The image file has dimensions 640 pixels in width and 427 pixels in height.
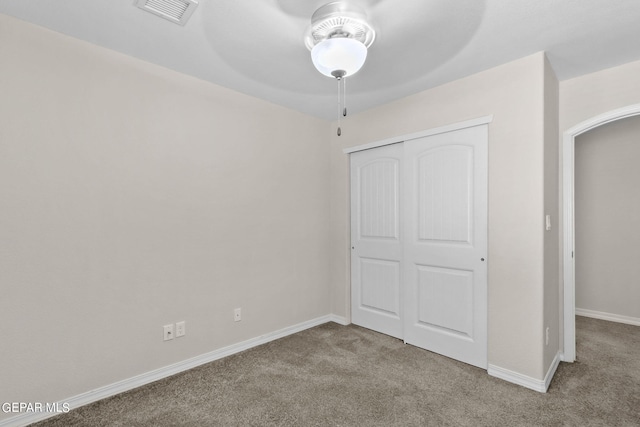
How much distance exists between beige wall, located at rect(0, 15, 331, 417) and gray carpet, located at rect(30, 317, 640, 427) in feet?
1.01

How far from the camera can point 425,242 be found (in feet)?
9.60

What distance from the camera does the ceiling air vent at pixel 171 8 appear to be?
172 cm

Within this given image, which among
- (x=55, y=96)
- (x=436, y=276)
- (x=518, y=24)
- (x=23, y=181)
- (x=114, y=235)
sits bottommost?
(x=436, y=276)

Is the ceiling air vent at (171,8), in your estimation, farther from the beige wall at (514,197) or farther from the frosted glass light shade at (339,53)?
the beige wall at (514,197)

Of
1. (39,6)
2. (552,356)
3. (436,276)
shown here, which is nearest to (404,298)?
(436,276)

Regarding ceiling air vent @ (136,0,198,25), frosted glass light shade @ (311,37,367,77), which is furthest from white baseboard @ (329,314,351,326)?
ceiling air vent @ (136,0,198,25)

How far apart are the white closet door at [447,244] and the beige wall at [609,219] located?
7.59ft

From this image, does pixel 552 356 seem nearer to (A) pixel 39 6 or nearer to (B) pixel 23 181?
(B) pixel 23 181

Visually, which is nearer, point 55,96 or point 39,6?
point 39,6

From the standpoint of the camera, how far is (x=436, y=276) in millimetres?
2854

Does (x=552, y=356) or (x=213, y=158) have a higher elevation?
(x=213, y=158)

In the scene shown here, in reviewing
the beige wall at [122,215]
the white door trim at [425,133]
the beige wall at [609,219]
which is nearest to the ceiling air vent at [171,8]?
the beige wall at [122,215]

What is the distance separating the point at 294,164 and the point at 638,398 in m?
3.22

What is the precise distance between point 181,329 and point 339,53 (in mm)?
2301
